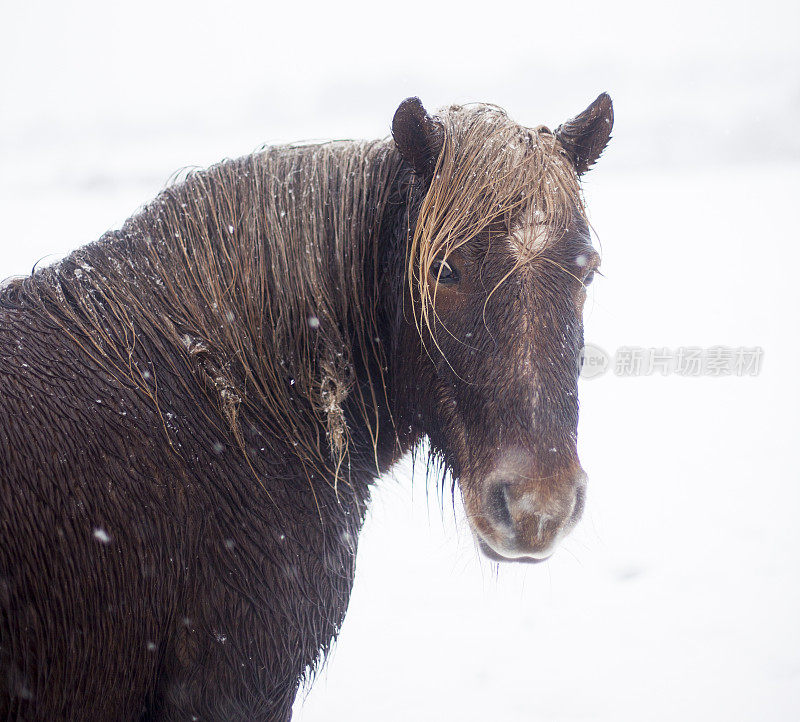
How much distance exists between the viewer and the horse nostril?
1149 mm

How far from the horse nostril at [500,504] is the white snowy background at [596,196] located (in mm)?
2021

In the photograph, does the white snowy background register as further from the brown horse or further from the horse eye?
the horse eye

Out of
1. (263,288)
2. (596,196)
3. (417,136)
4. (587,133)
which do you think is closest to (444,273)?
(417,136)

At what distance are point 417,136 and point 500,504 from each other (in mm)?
826

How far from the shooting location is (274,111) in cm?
883

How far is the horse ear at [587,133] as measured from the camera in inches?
54.6

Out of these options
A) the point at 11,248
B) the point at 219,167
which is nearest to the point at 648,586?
the point at 219,167

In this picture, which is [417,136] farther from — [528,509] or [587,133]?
[528,509]

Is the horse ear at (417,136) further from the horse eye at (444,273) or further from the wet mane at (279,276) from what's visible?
the horse eye at (444,273)

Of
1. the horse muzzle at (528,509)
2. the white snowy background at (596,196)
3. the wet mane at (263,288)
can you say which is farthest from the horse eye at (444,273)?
the white snowy background at (596,196)

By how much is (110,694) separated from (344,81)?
347 inches

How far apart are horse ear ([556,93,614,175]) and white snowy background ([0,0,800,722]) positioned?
7.96ft

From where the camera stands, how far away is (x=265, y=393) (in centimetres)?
134

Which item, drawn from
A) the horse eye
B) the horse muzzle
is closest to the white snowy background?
the horse muzzle
